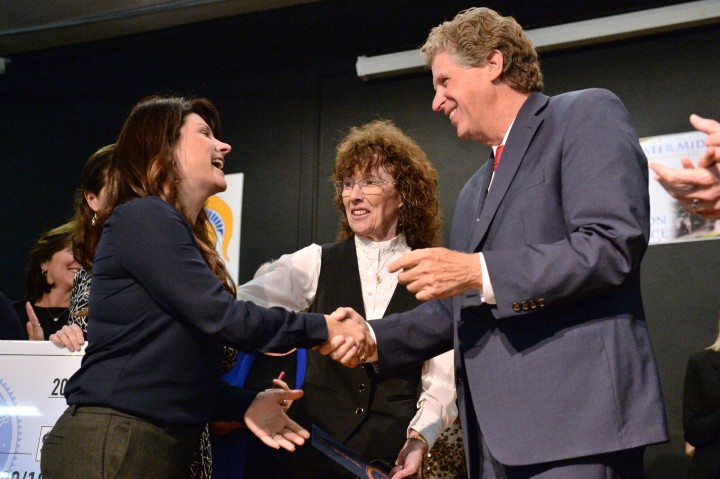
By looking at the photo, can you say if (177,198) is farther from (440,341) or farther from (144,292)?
(440,341)

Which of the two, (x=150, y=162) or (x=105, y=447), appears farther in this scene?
(x=150, y=162)

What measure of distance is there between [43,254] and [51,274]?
0.34ft

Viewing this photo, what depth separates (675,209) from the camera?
4.02 m

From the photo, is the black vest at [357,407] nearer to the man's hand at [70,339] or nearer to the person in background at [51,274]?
the man's hand at [70,339]

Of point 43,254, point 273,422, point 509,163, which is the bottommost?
point 273,422

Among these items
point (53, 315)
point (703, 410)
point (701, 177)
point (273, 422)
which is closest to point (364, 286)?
point (273, 422)

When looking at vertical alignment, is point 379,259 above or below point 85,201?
below

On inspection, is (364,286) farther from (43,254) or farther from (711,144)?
(43,254)

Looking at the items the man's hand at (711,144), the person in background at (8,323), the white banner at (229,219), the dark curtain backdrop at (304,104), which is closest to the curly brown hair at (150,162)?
the person in background at (8,323)

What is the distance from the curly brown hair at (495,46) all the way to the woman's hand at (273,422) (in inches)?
42.6

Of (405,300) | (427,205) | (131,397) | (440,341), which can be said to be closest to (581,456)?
(440,341)

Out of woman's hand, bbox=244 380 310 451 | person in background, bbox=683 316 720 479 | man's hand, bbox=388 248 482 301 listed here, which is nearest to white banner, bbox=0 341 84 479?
woman's hand, bbox=244 380 310 451

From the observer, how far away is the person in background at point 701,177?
1450 millimetres

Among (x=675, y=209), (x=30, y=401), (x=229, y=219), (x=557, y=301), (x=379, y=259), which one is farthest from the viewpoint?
(x=229, y=219)
